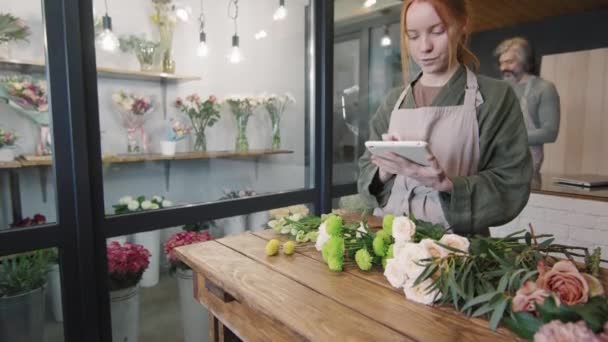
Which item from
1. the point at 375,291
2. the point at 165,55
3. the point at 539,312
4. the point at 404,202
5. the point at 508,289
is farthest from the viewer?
the point at 165,55

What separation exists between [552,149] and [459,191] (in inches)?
104

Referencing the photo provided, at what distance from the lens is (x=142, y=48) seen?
7.94ft

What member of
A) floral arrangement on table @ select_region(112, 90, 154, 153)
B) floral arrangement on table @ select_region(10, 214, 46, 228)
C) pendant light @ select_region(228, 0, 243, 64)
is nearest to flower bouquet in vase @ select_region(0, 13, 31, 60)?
floral arrangement on table @ select_region(112, 90, 154, 153)

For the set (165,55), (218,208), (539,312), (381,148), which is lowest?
(218,208)

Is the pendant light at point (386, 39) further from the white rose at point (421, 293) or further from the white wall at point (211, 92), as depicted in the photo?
the white rose at point (421, 293)

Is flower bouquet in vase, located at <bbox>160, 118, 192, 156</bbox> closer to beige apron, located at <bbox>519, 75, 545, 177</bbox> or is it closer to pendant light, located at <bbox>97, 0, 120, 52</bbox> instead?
pendant light, located at <bbox>97, 0, 120, 52</bbox>

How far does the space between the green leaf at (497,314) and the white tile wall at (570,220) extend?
6.51 feet

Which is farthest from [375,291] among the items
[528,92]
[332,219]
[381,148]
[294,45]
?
[528,92]

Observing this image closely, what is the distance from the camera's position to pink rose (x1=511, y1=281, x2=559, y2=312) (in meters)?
0.61

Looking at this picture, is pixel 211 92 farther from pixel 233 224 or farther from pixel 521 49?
pixel 521 49

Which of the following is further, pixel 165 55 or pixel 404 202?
pixel 165 55

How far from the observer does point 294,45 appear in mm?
3033

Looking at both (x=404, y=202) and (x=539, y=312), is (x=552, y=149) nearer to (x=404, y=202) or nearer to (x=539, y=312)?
(x=404, y=202)

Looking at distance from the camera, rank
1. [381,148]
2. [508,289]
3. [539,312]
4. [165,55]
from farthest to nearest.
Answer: [165,55] → [381,148] → [508,289] → [539,312]
